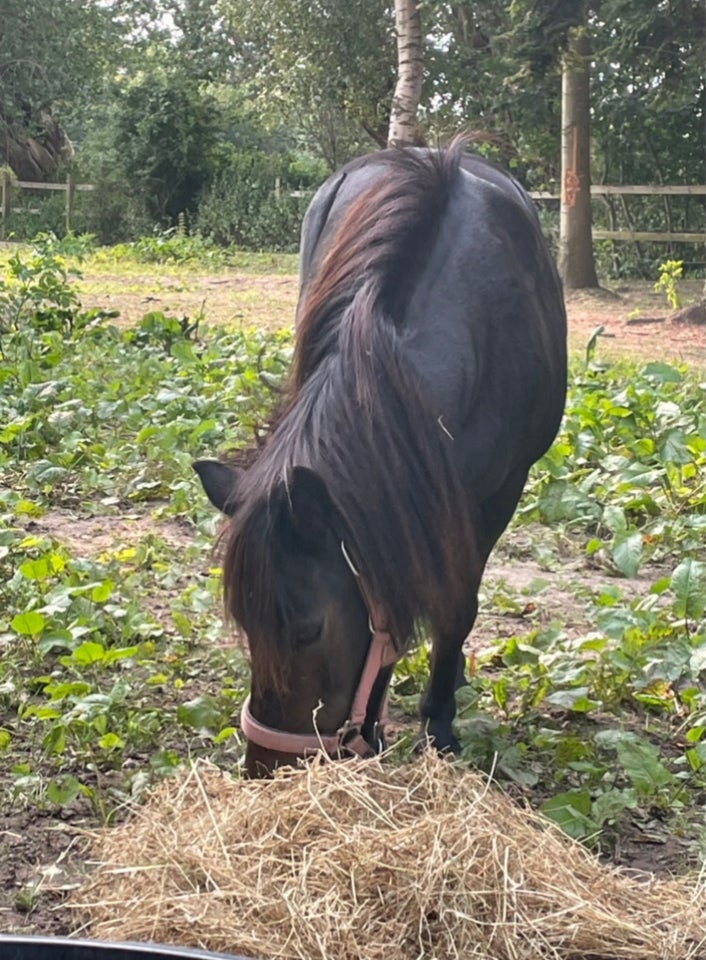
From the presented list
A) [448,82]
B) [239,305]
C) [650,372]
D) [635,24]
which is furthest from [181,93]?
[650,372]

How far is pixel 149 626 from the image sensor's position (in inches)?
143

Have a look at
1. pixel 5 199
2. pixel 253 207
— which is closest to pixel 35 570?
pixel 253 207

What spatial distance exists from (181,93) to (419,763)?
21.2 m

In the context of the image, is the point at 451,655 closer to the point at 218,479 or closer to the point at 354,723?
the point at 354,723

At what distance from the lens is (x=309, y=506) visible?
7.25 feet

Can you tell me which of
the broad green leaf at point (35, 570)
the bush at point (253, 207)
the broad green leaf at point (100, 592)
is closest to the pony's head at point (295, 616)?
the broad green leaf at point (100, 592)

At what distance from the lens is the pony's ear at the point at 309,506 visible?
219 centimetres

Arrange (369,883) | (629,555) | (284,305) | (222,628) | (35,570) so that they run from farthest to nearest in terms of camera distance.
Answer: (284,305) → (629,555) → (35,570) → (222,628) → (369,883)

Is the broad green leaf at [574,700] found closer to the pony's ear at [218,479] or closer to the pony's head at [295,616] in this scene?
the pony's head at [295,616]

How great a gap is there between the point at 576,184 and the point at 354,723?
37.6 ft

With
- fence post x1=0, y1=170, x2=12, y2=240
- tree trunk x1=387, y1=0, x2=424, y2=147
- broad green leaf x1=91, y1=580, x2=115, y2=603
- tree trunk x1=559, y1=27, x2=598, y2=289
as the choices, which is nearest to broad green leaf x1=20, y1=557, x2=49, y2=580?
broad green leaf x1=91, y1=580, x2=115, y2=603

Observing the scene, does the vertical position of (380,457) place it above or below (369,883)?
above

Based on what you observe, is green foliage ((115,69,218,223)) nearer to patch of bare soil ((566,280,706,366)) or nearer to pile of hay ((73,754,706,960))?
patch of bare soil ((566,280,706,366))

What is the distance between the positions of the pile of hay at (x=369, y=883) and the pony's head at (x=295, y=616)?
9 cm
